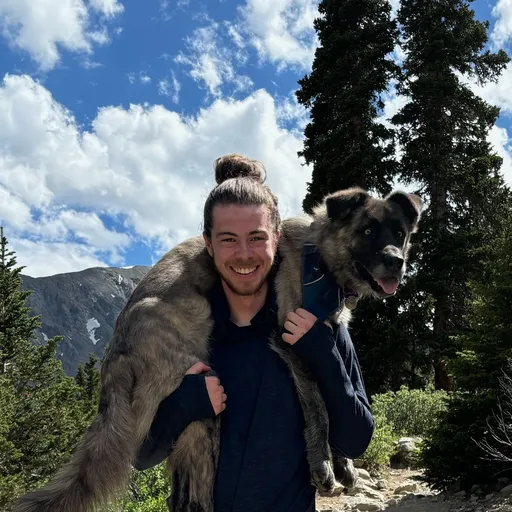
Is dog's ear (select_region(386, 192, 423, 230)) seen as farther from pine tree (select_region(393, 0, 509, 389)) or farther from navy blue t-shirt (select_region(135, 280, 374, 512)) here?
pine tree (select_region(393, 0, 509, 389))

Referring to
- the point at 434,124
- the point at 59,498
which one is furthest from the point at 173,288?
the point at 434,124

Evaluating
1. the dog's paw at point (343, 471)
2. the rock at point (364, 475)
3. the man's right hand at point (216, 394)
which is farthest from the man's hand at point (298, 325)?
the rock at point (364, 475)

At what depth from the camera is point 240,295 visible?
2711 millimetres

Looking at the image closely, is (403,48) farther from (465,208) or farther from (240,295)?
(240,295)

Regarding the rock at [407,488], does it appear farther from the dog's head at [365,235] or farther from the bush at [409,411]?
the dog's head at [365,235]

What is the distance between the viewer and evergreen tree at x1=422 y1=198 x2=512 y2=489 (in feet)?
30.3

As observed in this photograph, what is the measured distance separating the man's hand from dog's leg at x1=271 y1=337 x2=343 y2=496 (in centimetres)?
27

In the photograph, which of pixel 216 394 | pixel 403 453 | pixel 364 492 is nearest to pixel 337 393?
pixel 216 394

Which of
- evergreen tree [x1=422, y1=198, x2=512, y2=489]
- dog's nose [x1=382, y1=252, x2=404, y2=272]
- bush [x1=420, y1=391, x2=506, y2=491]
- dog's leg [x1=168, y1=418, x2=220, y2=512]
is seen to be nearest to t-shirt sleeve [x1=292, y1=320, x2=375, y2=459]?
dog's leg [x1=168, y1=418, x2=220, y2=512]

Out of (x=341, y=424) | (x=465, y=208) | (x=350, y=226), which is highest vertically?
(x=465, y=208)

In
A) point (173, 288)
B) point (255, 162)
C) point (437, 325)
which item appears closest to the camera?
point (255, 162)

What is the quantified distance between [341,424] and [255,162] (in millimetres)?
1623

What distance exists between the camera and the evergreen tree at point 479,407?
9.23 meters

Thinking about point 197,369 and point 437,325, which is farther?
point 437,325
